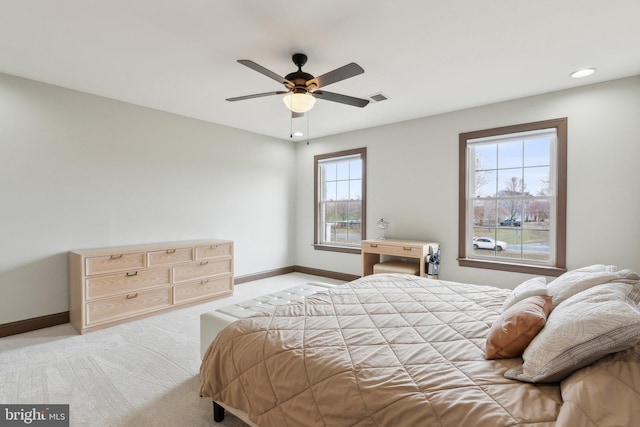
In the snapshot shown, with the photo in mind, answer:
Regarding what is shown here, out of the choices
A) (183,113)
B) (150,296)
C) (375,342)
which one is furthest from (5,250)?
(375,342)

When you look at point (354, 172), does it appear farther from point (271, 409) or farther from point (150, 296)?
point (271, 409)

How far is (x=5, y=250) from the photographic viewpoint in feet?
9.92

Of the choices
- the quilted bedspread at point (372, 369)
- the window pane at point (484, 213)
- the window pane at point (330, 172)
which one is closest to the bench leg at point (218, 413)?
the quilted bedspread at point (372, 369)

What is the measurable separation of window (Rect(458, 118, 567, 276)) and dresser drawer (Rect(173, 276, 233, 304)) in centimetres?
331

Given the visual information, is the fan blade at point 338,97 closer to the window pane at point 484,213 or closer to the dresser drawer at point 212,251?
the window pane at point 484,213

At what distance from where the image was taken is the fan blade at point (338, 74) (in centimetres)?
209

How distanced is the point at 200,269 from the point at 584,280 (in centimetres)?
393

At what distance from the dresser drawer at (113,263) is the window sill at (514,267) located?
160 inches

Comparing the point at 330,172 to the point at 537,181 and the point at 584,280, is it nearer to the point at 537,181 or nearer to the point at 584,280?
the point at 537,181

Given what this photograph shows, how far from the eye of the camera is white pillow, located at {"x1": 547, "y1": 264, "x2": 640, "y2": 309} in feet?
5.06

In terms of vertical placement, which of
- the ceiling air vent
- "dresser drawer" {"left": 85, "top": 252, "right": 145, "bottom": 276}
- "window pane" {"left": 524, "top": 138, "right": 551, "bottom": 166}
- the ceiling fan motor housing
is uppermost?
the ceiling air vent

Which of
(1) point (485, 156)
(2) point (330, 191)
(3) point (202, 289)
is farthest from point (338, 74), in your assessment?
(2) point (330, 191)

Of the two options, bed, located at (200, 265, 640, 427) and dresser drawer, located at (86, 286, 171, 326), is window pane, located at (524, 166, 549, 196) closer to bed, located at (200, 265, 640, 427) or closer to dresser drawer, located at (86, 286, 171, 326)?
bed, located at (200, 265, 640, 427)

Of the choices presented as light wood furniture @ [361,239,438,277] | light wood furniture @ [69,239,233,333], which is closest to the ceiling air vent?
light wood furniture @ [361,239,438,277]
